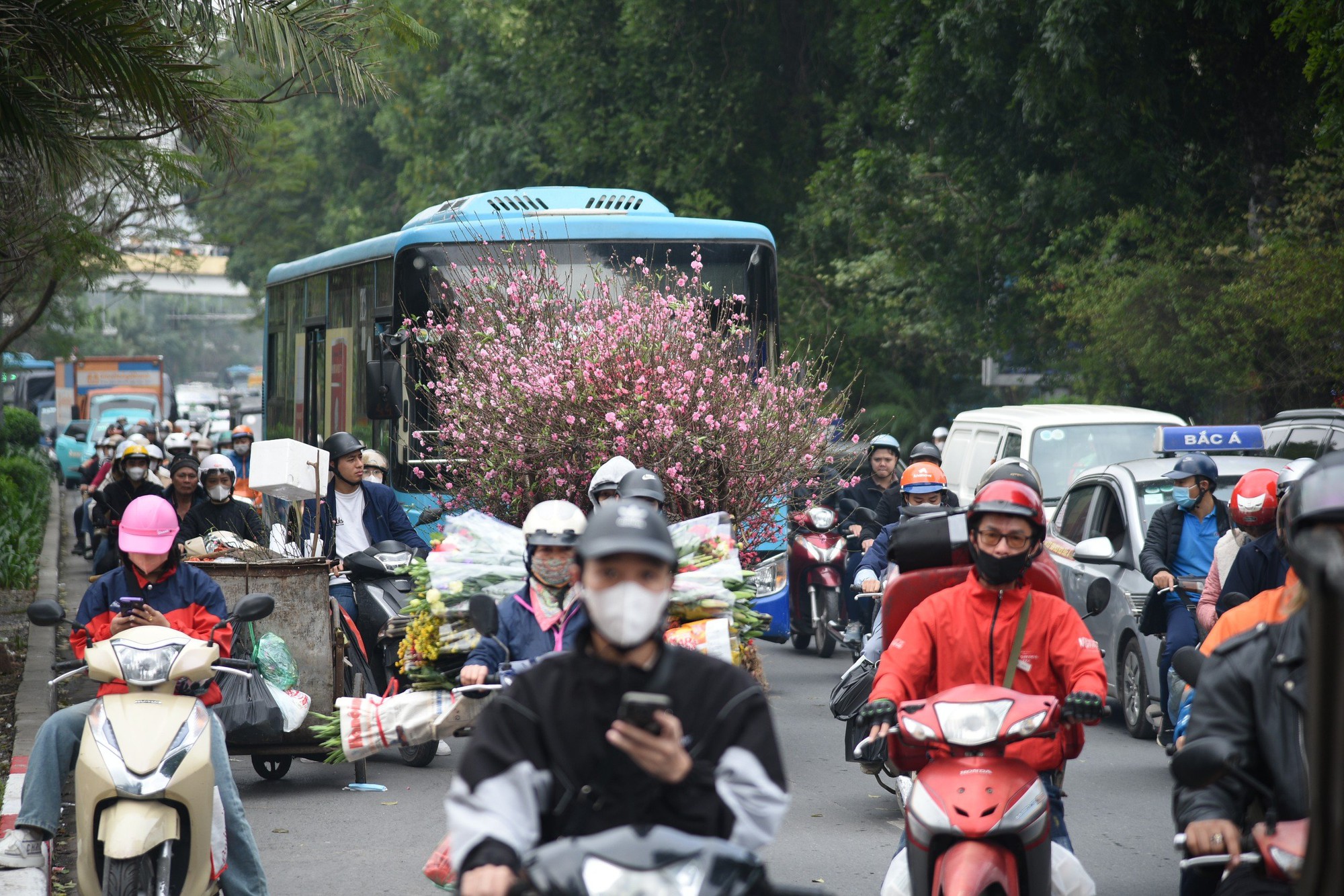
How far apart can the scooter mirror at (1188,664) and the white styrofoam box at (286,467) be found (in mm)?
6627

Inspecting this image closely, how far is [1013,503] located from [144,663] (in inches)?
117

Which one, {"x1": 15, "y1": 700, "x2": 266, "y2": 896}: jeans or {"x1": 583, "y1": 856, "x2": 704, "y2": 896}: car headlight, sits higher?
{"x1": 583, "y1": 856, "x2": 704, "y2": 896}: car headlight

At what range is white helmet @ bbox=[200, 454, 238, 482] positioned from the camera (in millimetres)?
11609

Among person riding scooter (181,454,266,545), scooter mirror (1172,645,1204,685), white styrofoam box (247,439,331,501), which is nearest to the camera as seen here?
scooter mirror (1172,645,1204,685)

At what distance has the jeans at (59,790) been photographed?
5.91 meters

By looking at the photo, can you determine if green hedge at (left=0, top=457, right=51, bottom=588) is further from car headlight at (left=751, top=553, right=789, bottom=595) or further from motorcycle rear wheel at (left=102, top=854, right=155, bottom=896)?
motorcycle rear wheel at (left=102, top=854, right=155, bottom=896)

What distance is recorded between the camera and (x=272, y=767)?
9359 millimetres

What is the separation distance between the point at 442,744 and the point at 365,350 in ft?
15.1

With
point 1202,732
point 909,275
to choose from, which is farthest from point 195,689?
point 909,275

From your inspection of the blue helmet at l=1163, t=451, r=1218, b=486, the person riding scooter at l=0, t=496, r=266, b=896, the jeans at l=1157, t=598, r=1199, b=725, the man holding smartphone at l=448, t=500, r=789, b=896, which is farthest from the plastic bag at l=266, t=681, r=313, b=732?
the man holding smartphone at l=448, t=500, r=789, b=896

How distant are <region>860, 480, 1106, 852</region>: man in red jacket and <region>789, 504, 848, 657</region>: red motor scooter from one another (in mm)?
8377

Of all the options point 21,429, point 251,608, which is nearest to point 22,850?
point 251,608

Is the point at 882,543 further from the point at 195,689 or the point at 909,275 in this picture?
the point at 909,275

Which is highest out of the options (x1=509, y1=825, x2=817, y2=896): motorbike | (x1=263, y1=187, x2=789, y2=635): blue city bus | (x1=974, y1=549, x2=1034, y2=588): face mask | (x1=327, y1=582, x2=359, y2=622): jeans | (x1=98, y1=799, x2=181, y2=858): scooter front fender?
(x1=263, y1=187, x2=789, y2=635): blue city bus
